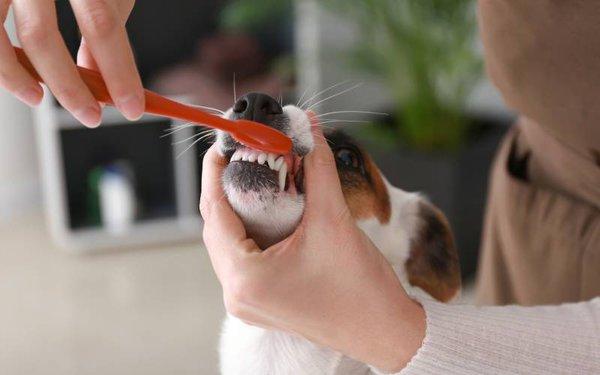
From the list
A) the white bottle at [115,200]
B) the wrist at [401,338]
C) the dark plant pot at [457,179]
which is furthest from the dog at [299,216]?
Answer: the white bottle at [115,200]

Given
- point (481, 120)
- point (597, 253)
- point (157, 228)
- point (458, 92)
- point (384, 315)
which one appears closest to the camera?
point (384, 315)

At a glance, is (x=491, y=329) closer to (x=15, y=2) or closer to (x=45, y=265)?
(x=15, y=2)

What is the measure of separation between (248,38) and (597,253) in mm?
2318

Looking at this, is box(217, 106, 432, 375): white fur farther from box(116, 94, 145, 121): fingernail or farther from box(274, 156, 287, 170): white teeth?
box(116, 94, 145, 121): fingernail

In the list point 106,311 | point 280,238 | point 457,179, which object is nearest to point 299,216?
point 280,238

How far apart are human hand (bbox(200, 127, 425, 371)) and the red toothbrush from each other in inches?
2.2

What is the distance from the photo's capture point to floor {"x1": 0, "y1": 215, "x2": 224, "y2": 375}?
233cm

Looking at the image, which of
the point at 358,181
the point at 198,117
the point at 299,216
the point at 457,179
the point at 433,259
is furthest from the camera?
the point at 457,179

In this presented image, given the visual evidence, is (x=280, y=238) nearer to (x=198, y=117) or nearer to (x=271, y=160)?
(x=271, y=160)

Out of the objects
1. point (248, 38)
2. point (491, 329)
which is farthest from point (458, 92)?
point (491, 329)

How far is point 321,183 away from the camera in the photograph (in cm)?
75

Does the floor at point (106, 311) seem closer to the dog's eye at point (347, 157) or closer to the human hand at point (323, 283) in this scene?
the dog's eye at point (347, 157)

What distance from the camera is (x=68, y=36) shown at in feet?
9.11

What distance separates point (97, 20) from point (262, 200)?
298 millimetres
